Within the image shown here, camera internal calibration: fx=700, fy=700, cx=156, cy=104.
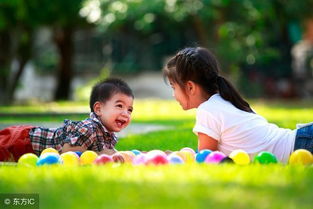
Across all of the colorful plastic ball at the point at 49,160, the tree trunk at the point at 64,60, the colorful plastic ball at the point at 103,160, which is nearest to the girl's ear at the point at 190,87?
the colorful plastic ball at the point at 103,160

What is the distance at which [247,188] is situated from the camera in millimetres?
3617

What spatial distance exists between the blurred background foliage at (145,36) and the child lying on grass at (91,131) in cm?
911

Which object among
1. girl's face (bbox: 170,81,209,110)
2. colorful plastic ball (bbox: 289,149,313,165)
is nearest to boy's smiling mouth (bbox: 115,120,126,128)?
girl's face (bbox: 170,81,209,110)

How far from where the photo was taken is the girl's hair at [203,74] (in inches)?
223

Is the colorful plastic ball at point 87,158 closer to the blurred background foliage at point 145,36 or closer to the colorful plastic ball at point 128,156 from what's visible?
the colorful plastic ball at point 128,156

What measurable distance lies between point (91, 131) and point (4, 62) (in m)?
18.3

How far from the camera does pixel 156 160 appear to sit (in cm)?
476

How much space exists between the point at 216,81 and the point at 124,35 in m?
26.6

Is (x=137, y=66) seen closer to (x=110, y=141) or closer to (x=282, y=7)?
(x=282, y=7)

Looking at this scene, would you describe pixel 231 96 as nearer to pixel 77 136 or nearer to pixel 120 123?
pixel 120 123

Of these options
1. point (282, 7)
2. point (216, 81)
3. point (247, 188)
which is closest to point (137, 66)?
point (282, 7)

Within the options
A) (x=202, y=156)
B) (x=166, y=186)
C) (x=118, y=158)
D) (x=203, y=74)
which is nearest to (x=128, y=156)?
(x=118, y=158)

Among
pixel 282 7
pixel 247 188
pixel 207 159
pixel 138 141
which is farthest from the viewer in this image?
pixel 282 7

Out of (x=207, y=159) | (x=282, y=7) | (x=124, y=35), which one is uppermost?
(x=124, y=35)
